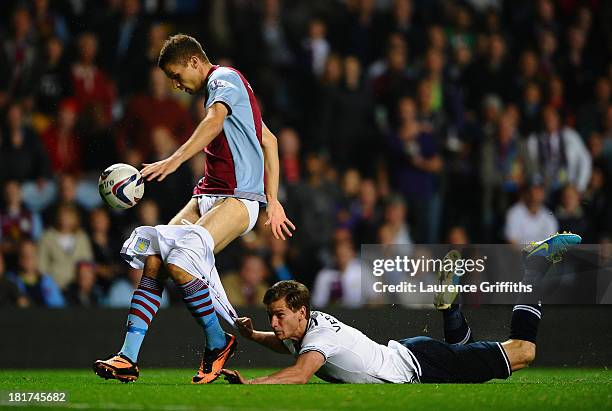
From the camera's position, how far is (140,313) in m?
6.75

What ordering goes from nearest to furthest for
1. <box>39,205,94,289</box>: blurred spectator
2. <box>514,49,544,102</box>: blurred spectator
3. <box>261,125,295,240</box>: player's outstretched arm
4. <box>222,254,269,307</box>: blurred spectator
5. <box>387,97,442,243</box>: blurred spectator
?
<box>261,125,295,240</box>: player's outstretched arm, <box>39,205,94,289</box>: blurred spectator, <box>222,254,269,307</box>: blurred spectator, <box>387,97,442,243</box>: blurred spectator, <box>514,49,544,102</box>: blurred spectator

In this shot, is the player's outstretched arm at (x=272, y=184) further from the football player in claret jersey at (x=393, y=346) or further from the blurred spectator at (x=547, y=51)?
the blurred spectator at (x=547, y=51)

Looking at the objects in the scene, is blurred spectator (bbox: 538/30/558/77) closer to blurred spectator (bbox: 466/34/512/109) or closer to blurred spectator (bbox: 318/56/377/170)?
blurred spectator (bbox: 466/34/512/109)

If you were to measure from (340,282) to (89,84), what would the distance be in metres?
3.33

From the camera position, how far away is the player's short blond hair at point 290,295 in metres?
6.59

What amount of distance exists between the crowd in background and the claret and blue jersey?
3.39 meters

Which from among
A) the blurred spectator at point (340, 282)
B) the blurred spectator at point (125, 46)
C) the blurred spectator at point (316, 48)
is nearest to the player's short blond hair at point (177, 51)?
the blurred spectator at point (340, 282)

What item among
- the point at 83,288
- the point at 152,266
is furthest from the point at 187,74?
the point at 83,288

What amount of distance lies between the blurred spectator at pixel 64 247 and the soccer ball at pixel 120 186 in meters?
3.92

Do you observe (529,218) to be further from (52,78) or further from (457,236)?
(52,78)

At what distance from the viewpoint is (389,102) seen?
12680mm

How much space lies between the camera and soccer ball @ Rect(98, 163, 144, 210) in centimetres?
679

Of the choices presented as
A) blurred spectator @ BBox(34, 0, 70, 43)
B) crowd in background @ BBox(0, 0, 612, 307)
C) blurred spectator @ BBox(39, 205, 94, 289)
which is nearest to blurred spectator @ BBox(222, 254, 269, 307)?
crowd in background @ BBox(0, 0, 612, 307)

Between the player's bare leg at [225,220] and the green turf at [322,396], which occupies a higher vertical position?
the player's bare leg at [225,220]
